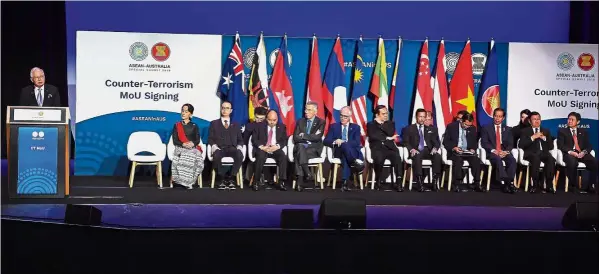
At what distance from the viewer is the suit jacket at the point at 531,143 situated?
737 cm

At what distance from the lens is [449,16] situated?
8.37 meters

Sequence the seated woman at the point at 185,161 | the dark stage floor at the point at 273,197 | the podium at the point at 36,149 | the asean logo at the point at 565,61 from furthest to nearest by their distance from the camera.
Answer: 1. the asean logo at the point at 565,61
2. the seated woman at the point at 185,161
3. the dark stage floor at the point at 273,197
4. the podium at the point at 36,149

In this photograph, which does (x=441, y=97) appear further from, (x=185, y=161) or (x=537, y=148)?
(x=185, y=161)

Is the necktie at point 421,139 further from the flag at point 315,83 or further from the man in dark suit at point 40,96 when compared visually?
the man in dark suit at point 40,96

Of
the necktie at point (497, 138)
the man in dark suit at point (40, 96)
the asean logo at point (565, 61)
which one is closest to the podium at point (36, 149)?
the man in dark suit at point (40, 96)

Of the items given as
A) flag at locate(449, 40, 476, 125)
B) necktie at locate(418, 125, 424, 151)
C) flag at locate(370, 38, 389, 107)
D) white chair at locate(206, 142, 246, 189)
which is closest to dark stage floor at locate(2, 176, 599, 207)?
white chair at locate(206, 142, 246, 189)

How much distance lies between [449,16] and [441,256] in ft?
18.8

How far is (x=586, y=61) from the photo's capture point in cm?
806

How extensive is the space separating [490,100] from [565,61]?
1104 millimetres

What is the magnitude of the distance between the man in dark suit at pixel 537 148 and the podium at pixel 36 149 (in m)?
4.92

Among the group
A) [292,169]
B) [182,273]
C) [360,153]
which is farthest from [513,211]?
[182,273]

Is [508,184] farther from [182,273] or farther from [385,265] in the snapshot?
[182,273]

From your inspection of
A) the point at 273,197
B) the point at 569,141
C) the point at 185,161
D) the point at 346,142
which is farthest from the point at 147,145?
the point at 569,141

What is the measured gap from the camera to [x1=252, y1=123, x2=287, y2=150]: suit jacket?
7207mm
